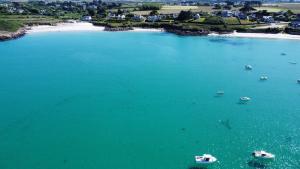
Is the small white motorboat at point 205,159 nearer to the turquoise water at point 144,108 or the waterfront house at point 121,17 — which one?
the turquoise water at point 144,108

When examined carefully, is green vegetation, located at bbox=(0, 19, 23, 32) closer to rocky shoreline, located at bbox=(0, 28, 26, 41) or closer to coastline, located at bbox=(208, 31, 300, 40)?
rocky shoreline, located at bbox=(0, 28, 26, 41)

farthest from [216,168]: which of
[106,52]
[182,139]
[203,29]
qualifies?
[203,29]

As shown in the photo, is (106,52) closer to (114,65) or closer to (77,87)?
(114,65)

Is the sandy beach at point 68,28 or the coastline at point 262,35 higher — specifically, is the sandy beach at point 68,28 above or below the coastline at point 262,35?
above

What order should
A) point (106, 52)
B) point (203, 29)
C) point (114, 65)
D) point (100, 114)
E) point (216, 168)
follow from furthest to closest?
point (203, 29) → point (106, 52) → point (114, 65) → point (100, 114) → point (216, 168)

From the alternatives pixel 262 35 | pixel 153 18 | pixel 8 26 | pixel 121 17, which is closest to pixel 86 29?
pixel 121 17

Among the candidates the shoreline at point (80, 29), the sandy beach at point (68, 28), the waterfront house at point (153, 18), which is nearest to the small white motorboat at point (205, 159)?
the shoreline at point (80, 29)

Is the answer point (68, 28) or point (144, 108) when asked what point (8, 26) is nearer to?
point (68, 28)

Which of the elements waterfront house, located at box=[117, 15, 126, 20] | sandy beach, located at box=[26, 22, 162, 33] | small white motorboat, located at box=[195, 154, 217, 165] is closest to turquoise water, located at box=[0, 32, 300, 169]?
small white motorboat, located at box=[195, 154, 217, 165]

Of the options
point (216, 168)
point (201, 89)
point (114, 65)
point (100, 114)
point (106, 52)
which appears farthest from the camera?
point (106, 52)
